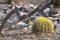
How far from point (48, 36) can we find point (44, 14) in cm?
271

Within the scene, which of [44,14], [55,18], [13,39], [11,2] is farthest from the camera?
[11,2]

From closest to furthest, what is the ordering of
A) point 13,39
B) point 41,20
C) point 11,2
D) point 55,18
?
point 13,39 < point 41,20 < point 55,18 < point 11,2

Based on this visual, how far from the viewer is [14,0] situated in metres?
11.9

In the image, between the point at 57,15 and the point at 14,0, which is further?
the point at 14,0

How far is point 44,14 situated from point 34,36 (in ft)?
8.98

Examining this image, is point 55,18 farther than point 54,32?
Yes


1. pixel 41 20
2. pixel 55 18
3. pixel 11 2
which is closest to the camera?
pixel 41 20

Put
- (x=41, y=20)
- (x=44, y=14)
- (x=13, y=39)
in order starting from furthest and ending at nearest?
(x=44, y=14) → (x=41, y=20) → (x=13, y=39)

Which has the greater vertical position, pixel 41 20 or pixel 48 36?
pixel 41 20

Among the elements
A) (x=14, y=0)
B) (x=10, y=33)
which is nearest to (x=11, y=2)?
(x=14, y=0)

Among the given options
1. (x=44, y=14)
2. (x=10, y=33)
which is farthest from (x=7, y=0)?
(x=10, y=33)

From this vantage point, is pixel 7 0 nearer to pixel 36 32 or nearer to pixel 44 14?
pixel 44 14

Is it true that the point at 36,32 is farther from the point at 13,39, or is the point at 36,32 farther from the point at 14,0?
the point at 14,0

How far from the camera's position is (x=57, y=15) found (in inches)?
328
